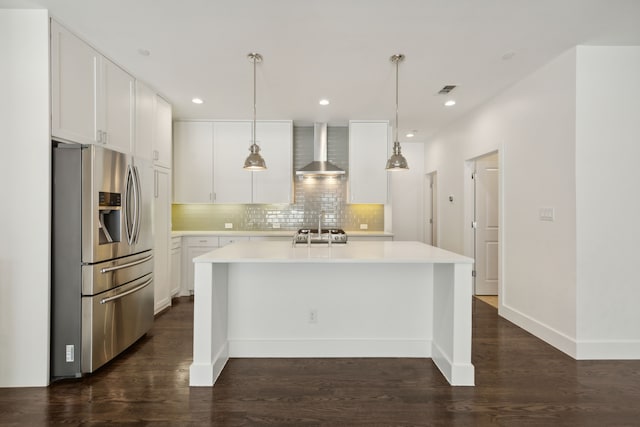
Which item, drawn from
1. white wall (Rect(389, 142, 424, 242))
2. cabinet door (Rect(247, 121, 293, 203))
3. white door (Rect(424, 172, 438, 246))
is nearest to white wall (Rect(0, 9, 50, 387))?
cabinet door (Rect(247, 121, 293, 203))

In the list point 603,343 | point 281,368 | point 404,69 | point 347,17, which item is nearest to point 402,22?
point 347,17

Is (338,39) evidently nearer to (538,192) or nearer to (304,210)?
(538,192)

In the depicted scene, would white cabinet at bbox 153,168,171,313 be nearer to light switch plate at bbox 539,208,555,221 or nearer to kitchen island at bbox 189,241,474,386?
kitchen island at bbox 189,241,474,386

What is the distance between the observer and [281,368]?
261 centimetres

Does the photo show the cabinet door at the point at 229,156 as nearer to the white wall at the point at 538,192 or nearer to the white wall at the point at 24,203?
the white wall at the point at 24,203

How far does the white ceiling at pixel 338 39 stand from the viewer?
2326 mm

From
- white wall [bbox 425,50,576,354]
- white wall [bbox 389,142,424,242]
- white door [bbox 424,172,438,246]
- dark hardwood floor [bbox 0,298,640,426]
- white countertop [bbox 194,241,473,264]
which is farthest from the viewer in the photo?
white wall [bbox 389,142,424,242]

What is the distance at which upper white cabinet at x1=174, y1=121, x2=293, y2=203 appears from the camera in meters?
5.12

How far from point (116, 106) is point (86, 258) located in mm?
1558

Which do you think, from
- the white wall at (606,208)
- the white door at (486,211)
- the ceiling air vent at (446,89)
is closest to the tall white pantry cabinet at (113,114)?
the ceiling air vent at (446,89)

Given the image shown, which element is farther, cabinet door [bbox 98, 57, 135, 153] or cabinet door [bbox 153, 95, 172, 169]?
cabinet door [bbox 153, 95, 172, 169]

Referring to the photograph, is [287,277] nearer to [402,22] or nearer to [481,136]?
[402,22]

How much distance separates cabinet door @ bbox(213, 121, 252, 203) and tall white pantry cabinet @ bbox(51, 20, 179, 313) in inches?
34.6

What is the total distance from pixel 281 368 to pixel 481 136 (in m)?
3.72
